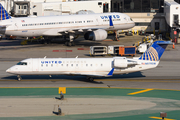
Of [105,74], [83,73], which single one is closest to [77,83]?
[83,73]

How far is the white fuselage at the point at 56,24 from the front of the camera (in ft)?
191

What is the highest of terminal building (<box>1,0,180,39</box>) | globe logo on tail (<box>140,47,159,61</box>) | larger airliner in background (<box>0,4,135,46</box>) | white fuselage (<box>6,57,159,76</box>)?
terminal building (<box>1,0,180,39</box>)

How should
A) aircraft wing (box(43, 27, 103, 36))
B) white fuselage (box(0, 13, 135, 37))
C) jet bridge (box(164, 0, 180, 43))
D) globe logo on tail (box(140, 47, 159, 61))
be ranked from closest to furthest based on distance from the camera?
1. globe logo on tail (box(140, 47, 159, 61))
2. white fuselage (box(0, 13, 135, 37))
3. aircraft wing (box(43, 27, 103, 36))
4. jet bridge (box(164, 0, 180, 43))

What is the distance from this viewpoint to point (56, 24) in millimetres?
60062

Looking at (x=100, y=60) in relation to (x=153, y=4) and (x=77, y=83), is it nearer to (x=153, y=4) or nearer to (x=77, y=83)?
(x=77, y=83)

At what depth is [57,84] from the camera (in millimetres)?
33875

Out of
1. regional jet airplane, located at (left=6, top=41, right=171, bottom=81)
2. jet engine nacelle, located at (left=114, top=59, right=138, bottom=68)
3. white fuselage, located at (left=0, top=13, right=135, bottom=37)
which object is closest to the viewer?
jet engine nacelle, located at (left=114, top=59, right=138, bottom=68)

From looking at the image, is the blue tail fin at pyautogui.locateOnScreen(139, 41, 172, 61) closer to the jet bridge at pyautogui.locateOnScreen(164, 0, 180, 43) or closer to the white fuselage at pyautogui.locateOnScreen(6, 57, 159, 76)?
the white fuselage at pyautogui.locateOnScreen(6, 57, 159, 76)

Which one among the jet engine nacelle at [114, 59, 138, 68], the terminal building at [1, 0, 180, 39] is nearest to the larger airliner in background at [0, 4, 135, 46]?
the terminal building at [1, 0, 180, 39]

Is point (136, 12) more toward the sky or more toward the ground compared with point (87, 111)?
more toward the sky

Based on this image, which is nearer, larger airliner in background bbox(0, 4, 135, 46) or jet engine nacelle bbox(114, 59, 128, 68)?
jet engine nacelle bbox(114, 59, 128, 68)

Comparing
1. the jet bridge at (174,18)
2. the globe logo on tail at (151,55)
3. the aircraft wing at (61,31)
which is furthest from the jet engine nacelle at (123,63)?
the jet bridge at (174,18)

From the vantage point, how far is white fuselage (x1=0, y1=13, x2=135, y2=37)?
191ft

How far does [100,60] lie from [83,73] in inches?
102
